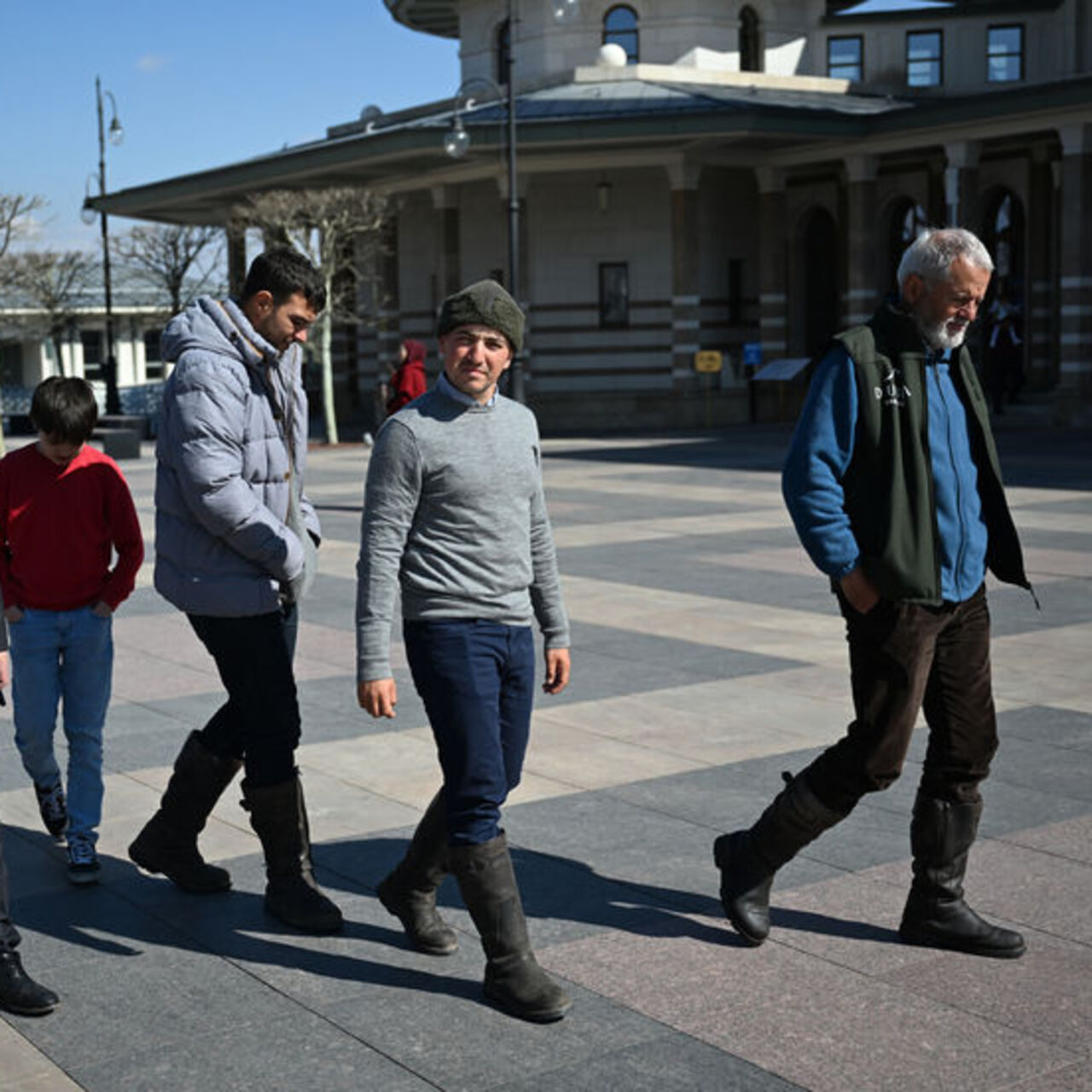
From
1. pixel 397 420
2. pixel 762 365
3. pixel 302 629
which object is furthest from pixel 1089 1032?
pixel 762 365

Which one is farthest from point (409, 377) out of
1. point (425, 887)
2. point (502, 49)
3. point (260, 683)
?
point (502, 49)

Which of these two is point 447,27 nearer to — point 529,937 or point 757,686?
point 757,686

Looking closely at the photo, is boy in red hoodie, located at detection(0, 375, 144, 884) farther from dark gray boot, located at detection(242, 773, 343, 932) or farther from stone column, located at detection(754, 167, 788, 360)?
stone column, located at detection(754, 167, 788, 360)

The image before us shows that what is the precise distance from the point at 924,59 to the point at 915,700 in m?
41.7

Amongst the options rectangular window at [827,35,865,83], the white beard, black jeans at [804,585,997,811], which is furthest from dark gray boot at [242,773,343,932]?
rectangular window at [827,35,865,83]

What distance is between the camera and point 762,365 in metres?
37.8

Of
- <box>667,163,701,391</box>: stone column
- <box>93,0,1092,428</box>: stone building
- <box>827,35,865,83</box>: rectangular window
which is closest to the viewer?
<box>93,0,1092,428</box>: stone building

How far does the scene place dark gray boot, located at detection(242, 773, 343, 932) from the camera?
17.2ft

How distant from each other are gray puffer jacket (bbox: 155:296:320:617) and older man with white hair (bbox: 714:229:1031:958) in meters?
1.58

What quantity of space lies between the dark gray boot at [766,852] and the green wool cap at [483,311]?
5.23 ft

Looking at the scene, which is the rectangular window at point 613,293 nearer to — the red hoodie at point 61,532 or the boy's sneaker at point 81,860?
the red hoodie at point 61,532

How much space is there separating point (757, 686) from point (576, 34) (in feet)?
112

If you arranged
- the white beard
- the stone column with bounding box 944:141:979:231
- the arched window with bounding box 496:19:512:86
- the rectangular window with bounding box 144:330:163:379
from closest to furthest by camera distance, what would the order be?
the white beard, the stone column with bounding box 944:141:979:231, the arched window with bounding box 496:19:512:86, the rectangular window with bounding box 144:330:163:379

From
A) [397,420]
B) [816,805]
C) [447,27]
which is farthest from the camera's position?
[447,27]
